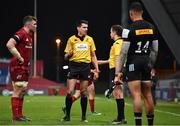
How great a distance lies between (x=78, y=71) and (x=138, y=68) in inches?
121

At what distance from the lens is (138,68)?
945 cm

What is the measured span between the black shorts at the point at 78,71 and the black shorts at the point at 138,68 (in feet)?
9.49

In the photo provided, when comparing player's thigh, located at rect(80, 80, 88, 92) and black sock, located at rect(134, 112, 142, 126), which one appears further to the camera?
player's thigh, located at rect(80, 80, 88, 92)

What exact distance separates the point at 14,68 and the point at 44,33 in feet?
172

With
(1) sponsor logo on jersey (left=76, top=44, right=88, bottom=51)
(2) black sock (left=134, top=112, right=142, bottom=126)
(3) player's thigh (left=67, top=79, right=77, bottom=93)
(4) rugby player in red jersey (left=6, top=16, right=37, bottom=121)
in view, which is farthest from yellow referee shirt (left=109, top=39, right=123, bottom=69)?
(2) black sock (left=134, top=112, right=142, bottom=126)

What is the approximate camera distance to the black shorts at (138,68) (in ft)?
30.9

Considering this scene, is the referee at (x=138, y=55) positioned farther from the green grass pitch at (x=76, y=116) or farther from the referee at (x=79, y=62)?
the referee at (x=79, y=62)

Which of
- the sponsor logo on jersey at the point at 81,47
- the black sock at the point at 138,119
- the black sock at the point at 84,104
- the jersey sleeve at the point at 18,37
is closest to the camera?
the black sock at the point at 138,119

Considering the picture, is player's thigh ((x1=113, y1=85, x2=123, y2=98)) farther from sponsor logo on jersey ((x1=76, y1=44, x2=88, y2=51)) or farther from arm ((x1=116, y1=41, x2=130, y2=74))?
arm ((x1=116, y1=41, x2=130, y2=74))

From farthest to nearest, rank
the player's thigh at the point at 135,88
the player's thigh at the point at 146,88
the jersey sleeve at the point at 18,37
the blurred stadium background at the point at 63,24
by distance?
the blurred stadium background at the point at 63,24
the jersey sleeve at the point at 18,37
the player's thigh at the point at 146,88
the player's thigh at the point at 135,88

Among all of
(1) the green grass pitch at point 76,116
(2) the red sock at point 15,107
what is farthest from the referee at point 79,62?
(2) the red sock at point 15,107

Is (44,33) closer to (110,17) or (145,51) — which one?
(110,17)

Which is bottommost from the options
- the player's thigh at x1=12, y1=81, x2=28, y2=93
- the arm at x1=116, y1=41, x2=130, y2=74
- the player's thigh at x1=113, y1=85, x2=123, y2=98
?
the player's thigh at x1=113, y1=85, x2=123, y2=98

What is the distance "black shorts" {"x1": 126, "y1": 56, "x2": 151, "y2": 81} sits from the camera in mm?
9406
